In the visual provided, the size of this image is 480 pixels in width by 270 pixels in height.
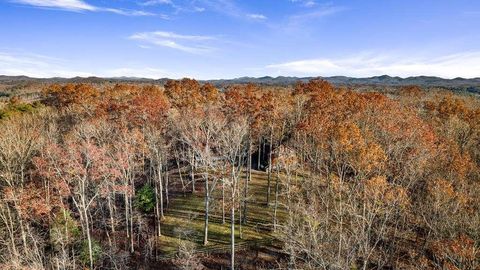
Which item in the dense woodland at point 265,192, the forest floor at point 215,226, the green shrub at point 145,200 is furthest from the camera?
the green shrub at point 145,200

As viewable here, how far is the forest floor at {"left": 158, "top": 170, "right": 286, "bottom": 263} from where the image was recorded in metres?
43.3

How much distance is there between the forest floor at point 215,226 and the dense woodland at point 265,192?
35cm

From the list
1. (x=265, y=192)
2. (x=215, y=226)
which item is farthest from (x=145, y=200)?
(x=265, y=192)

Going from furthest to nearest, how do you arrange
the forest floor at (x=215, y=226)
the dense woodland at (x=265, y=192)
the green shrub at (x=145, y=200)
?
the green shrub at (x=145, y=200) < the forest floor at (x=215, y=226) < the dense woodland at (x=265, y=192)

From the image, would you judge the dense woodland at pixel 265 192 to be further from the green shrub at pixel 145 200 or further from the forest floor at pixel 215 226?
the forest floor at pixel 215 226

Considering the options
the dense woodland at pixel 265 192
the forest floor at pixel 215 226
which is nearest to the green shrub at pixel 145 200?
the dense woodland at pixel 265 192

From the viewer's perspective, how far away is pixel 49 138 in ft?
173

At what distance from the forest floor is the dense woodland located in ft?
1.14

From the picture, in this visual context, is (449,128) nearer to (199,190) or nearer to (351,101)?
(351,101)

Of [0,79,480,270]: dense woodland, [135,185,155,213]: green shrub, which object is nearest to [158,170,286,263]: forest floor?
[0,79,480,270]: dense woodland

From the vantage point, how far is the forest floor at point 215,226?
43281 millimetres

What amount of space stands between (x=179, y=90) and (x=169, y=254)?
53452mm

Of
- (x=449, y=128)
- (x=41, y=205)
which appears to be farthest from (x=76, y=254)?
(x=449, y=128)

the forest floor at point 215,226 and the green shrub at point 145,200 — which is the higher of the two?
the green shrub at point 145,200
